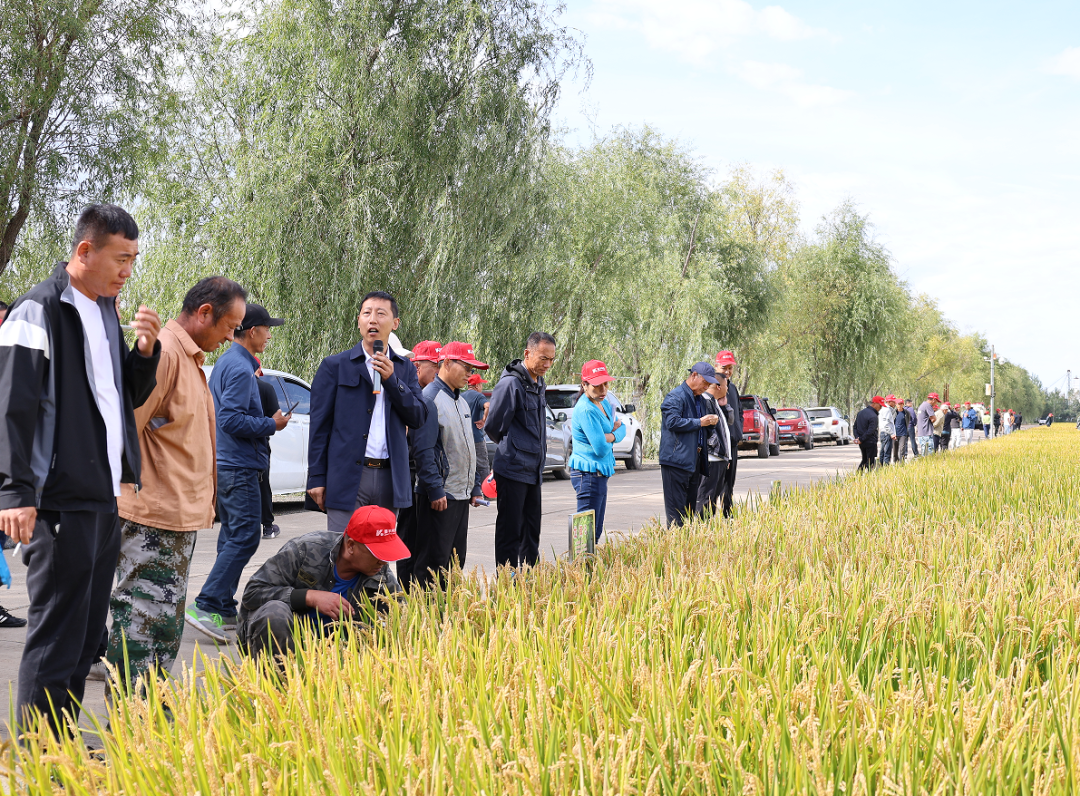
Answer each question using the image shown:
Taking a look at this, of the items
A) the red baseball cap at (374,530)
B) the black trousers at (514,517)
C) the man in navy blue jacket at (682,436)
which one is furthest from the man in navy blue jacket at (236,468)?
the man in navy blue jacket at (682,436)

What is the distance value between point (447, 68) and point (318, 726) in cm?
1655

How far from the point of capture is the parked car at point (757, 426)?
29641 millimetres

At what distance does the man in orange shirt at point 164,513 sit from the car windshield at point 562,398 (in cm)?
1583

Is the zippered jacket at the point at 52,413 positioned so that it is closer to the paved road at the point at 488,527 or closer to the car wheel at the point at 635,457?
the paved road at the point at 488,527

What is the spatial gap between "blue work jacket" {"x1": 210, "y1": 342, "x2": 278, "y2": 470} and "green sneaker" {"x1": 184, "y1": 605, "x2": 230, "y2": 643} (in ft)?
2.95

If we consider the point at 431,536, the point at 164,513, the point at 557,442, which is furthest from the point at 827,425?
the point at 164,513

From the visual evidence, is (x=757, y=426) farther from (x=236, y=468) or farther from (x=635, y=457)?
(x=236, y=468)

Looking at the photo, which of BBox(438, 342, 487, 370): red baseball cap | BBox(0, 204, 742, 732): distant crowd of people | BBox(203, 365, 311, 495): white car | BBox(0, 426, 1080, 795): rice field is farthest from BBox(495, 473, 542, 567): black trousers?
BBox(203, 365, 311, 495): white car

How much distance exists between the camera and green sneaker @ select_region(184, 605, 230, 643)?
5.65 metres

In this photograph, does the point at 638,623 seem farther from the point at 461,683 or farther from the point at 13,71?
the point at 13,71

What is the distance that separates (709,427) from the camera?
29.3 ft

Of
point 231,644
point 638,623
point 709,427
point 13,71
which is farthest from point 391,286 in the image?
point 638,623

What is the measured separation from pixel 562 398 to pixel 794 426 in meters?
19.8

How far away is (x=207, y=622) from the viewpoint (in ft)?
19.0
